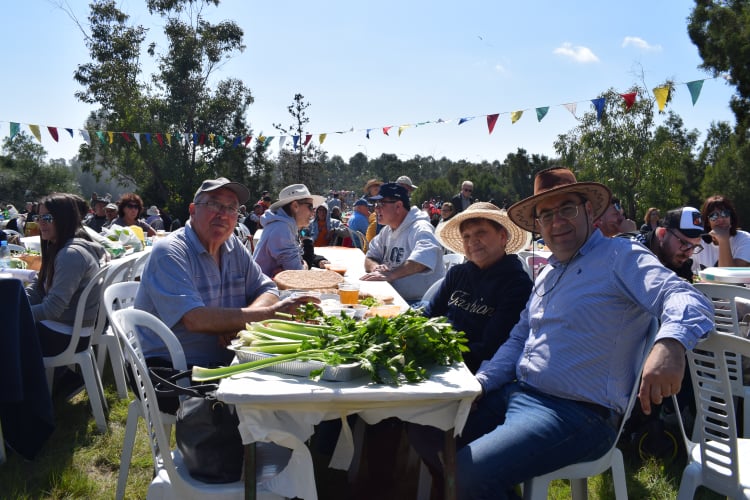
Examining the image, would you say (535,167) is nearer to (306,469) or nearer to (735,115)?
(735,115)

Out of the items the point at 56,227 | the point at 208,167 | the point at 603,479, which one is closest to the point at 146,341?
the point at 56,227

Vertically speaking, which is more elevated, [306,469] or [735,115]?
[735,115]

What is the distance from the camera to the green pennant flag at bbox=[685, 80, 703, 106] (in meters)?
7.35

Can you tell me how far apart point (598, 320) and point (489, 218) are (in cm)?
99

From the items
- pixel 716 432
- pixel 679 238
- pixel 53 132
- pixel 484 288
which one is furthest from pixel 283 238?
pixel 53 132

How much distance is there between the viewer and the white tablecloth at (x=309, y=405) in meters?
1.65

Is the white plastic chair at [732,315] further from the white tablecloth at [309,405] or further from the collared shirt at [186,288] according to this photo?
the collared shirt at [186,288]

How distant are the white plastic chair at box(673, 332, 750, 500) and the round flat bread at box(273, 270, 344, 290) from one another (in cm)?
216

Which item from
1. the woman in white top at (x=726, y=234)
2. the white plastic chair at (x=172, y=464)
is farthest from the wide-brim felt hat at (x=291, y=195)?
the woman in white top at (x=726, y=234)

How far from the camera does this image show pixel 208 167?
26.8 meters

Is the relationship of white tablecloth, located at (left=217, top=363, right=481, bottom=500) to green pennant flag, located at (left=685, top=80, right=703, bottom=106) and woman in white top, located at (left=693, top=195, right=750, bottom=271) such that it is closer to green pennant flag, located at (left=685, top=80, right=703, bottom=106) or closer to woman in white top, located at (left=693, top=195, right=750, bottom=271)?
woman in white top, located at (left=693, top=195, right=750, bottom=271)

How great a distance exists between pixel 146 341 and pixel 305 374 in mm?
1217

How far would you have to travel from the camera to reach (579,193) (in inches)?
97.2

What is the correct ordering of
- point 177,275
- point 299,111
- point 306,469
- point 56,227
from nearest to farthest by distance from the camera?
point 306,469, point 177,275, point 56,227, point 299,111
